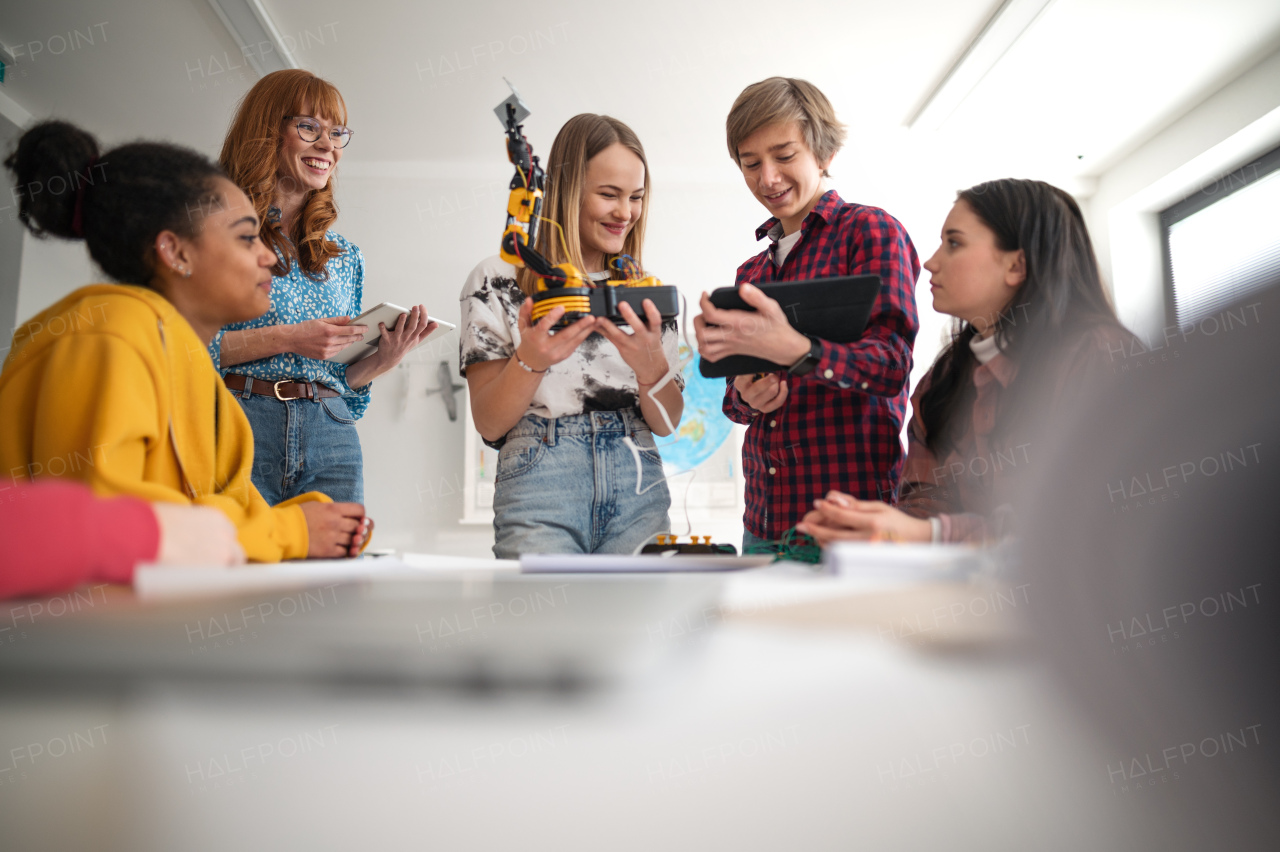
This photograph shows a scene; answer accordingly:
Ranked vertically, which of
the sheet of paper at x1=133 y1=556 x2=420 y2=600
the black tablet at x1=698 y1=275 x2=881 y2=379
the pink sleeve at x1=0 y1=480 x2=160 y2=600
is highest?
the black tablet at x1=698 y1=275 x2=881 y2=379

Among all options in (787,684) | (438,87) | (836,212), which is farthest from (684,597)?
(438,87)

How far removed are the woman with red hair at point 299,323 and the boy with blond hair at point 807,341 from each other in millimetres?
642

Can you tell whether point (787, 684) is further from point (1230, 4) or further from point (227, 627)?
point (1230, 4)

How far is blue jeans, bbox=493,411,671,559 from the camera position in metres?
1.11

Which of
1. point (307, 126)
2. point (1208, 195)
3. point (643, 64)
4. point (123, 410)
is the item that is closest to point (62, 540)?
point (123, 410)

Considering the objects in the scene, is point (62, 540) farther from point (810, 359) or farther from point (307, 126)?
point (307, 126)

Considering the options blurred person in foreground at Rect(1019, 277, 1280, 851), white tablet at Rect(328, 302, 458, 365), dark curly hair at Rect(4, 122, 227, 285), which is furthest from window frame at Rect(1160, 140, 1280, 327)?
dark curly hair at Rect(4, 122, 227, 285)

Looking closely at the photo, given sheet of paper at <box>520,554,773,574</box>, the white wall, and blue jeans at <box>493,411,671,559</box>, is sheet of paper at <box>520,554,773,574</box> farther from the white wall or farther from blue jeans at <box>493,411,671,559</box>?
the white wall

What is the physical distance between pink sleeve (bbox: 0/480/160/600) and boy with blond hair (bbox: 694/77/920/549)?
66 centimetres

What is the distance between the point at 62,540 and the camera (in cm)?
42

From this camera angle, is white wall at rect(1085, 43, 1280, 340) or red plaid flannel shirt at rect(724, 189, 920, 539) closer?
red plaid flannel shirt at rect(724, 189, 920, 539)

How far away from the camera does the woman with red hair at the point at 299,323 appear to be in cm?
123

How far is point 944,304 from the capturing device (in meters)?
1.18

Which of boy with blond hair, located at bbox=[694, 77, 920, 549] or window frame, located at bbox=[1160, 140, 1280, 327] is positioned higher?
window frame, located at bbox=[1160, 140, 1280, 327]
